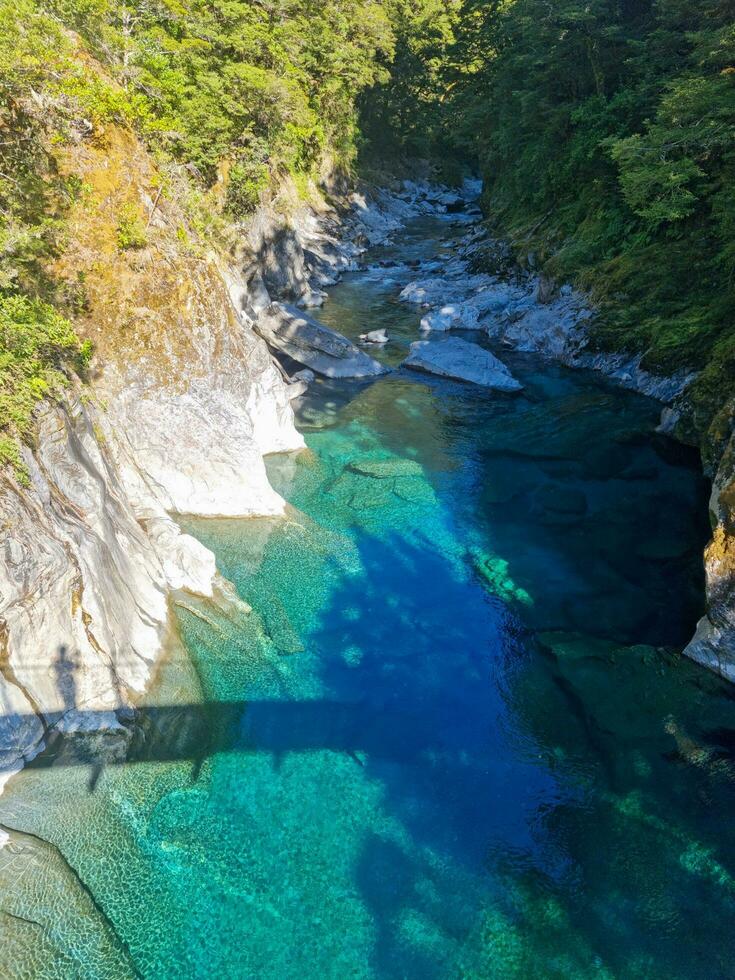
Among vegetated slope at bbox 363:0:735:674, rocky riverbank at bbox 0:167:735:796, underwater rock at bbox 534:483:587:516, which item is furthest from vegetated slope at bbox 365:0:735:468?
underwater rock at bbox 534:483:587:516

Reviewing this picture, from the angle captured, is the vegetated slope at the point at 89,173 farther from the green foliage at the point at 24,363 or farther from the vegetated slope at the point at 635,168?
the vegetated slope at the point at 635,168

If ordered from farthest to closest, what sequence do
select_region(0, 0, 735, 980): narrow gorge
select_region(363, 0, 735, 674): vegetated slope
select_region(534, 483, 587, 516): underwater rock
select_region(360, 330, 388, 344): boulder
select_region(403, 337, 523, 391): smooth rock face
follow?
select_region(360, 330, 388, 344): boulder, select_region(403, 337, 523, 391): smooth rock face, select_region(363, 0, 735, 674): vegetated slope, select_region(534, 483, 587, 516): underwater rock, select_region(0, 0, 735, 980): narrow gorge

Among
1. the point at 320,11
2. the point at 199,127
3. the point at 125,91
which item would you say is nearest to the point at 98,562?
the point at 125,91

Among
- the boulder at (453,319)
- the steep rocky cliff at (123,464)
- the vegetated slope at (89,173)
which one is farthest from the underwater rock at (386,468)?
the boulder at (453,319)

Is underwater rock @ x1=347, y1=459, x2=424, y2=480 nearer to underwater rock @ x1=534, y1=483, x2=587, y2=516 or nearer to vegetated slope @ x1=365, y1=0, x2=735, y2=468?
underwater rock @ x1=534, y1=483, x2=587, y2=516

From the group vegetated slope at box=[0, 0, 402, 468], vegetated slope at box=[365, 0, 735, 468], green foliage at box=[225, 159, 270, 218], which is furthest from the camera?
green foliage at box=[225, 159, 270, 218]

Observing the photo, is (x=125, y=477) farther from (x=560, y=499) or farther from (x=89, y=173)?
(x=560, y=499)

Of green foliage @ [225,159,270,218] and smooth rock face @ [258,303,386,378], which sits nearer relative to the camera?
smooth rock face @ [258,303,386,378]
